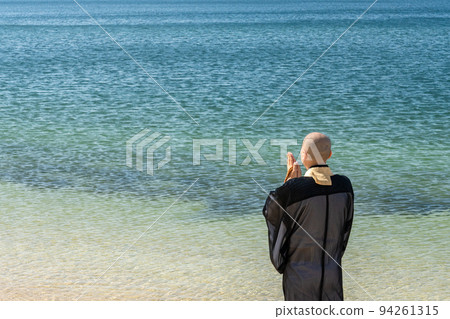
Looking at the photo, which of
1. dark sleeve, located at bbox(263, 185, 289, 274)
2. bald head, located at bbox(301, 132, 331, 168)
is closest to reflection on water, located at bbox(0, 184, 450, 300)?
dark sleeve, located at bbox(263, 185, 289, 274)

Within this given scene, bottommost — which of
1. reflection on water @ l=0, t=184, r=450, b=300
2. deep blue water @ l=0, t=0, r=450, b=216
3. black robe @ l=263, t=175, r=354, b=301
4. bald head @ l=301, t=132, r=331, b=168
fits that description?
deep blue water @ l=0, t=0, r=450, b=216

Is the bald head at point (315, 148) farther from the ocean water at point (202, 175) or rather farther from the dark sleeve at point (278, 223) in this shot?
the ocean water at point (202, 175)

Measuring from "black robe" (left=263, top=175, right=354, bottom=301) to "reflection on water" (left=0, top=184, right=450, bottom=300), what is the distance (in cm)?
212

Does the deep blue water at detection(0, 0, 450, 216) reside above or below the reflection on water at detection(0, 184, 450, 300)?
below

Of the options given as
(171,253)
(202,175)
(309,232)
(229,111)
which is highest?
(309,232)

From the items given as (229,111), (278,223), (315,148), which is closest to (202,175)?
(229,111)

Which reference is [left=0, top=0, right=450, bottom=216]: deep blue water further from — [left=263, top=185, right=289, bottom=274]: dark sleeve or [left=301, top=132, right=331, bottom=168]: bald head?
[left=301, top=132, right=331, bottom=168]: bald head

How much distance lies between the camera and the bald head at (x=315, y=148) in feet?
12.1

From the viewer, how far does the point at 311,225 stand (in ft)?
12.8

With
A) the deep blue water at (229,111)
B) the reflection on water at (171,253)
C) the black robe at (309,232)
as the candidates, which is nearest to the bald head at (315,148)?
the black robe at (309,232)

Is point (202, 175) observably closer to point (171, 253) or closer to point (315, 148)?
point (171, 253)

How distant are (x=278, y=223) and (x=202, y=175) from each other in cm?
747

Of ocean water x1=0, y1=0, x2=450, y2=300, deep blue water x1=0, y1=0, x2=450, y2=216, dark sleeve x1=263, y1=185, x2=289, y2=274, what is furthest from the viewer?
deep blue water x1=0, y1=0, x2=450, y2=216

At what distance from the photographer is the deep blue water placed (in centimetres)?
1085
